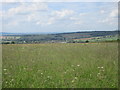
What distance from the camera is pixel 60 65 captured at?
7.89 metres

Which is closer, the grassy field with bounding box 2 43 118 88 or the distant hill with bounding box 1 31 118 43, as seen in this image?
the grassy field with bounding box 2 43 118 88

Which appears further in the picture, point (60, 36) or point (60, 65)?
point (60, 36)

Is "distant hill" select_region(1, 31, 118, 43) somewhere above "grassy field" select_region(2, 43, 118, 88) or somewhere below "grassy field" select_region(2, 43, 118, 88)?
above

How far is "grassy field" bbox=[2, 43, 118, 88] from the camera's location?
21.9ft

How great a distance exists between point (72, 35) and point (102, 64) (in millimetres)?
2059

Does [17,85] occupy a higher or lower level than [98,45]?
lower

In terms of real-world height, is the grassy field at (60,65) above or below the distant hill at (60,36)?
below

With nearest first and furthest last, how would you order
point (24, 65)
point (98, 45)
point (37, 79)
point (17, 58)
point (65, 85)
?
point (65, 85) < point (37, 79) < point (24, 65) < point (17, 58) < point (98, 45)

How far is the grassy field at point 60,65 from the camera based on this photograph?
668 centimetres

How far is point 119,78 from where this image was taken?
22.8 ft

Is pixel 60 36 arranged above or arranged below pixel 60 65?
above

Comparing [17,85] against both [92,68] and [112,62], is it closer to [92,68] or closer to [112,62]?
[92,68]

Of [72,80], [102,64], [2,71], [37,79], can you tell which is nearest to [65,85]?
[72,80]

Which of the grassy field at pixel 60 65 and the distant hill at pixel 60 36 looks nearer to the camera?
the grassy field at pixel 60 65
